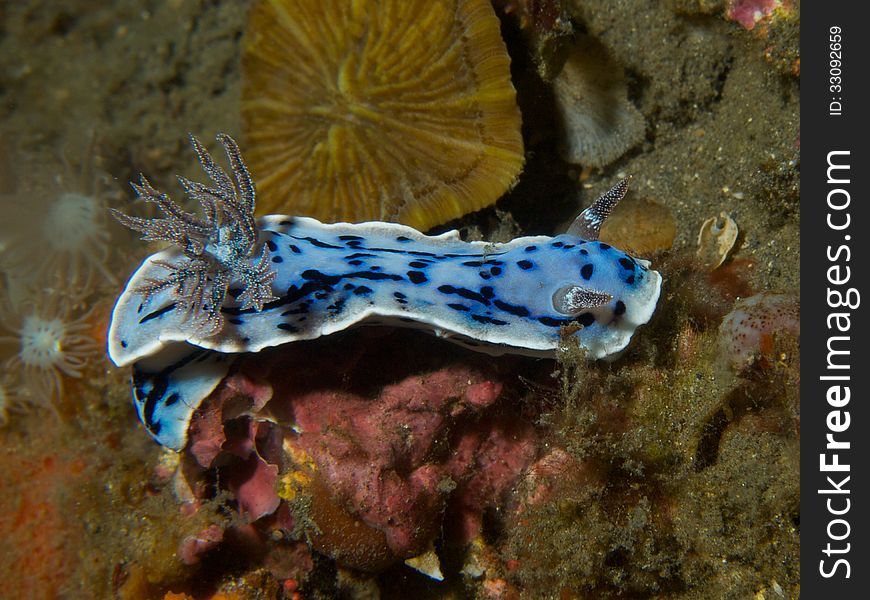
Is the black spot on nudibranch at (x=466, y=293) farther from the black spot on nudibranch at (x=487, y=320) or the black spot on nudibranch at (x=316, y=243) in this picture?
the black spot on nudibranch at (x=316, y=243)

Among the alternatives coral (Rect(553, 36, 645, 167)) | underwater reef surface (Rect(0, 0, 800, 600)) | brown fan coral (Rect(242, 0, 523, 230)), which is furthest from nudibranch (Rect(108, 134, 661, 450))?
coral (Rect(553, 36, 645, 167))

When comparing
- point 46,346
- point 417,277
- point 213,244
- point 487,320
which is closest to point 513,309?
point 487,320

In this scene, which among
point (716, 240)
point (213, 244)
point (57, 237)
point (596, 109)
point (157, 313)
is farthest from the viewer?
point (57, 237)

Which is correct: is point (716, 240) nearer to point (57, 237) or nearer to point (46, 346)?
point (46, 346)

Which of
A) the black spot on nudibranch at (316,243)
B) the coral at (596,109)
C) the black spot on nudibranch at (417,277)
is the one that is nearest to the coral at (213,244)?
the black spot on nudibranch at (316,243)

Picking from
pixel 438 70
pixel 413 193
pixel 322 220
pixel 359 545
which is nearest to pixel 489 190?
pixel 413 193

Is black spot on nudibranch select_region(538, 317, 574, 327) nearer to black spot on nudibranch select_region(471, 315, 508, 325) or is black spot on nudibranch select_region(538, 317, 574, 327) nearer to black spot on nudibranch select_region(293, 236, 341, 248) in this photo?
black spot on nudibranch select_region(471, 315, 508, 325)
